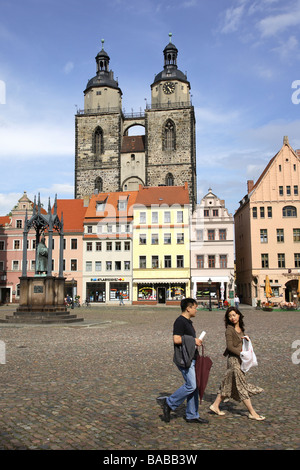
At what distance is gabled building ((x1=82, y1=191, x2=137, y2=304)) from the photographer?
1984 inches

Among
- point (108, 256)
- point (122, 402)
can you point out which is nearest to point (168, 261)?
point (108, 256)

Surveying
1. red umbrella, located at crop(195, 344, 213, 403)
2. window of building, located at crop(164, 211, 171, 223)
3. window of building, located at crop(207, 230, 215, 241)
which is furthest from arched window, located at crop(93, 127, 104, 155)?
red umbrella, located at crop(195, 344, 213, 403)

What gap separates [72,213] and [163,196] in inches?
455

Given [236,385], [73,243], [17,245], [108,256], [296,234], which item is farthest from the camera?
[17,245]

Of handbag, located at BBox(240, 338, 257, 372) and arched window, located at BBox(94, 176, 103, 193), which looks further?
arched window, located at BBox(94, 176, 103, 193)

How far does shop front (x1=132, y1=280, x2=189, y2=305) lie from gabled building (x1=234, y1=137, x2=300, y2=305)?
779cm

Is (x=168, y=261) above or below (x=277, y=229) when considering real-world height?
below

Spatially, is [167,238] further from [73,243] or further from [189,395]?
[189,395]

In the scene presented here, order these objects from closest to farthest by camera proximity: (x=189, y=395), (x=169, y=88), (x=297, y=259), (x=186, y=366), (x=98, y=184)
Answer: (x=186, y=366), (x=189, y=395), (x=297, y=259), (x=98, y=184), (x=169, y=88)

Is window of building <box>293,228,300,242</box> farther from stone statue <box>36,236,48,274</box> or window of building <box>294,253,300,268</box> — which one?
stone statue <box>36,236,48,274</box>

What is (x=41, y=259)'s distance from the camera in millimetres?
22250

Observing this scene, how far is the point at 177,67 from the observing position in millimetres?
68500
